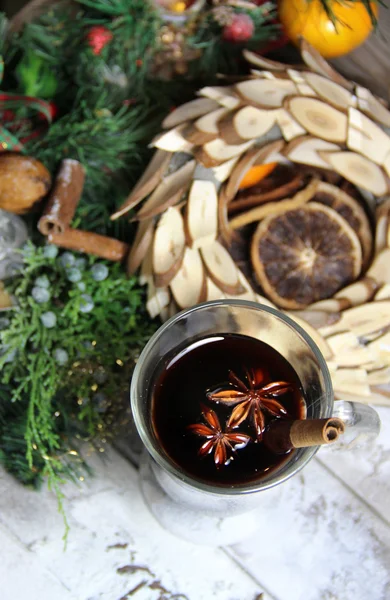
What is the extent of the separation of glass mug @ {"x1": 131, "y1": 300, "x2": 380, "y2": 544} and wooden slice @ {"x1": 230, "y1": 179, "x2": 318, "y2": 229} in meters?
0.20

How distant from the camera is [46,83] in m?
0.92

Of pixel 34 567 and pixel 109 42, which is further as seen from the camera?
pixel 109 42

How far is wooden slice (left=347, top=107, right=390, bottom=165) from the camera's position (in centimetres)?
84

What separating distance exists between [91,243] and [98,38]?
31cm

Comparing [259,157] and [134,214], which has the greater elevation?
[259,157]

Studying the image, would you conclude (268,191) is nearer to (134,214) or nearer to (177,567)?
(134,214)

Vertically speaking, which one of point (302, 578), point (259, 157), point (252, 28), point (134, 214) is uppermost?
point (252, 28)

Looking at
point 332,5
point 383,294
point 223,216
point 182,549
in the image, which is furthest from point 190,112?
point 182,549

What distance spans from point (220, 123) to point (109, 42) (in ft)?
0.80

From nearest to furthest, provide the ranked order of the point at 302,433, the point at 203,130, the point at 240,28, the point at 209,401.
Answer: the point at 302,433, the point at 209,401, the point at 203,130, the point at 240,28

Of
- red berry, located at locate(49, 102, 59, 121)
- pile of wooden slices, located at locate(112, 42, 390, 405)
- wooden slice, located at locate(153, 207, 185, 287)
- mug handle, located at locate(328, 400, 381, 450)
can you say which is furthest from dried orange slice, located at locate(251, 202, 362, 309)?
red berry, located at locate(49, 102, 59, 121)

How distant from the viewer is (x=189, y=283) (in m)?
0.82

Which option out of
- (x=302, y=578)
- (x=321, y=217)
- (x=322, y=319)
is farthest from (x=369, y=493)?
(x=321, y=217)

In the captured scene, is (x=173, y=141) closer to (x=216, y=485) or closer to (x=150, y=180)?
(x=150, y=180)
